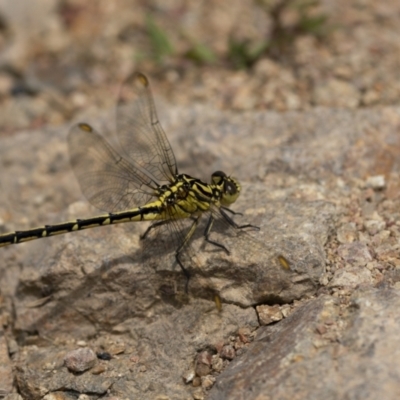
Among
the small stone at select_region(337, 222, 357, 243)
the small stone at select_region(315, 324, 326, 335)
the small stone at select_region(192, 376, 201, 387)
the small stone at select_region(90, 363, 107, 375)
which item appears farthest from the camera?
the small stone at select_region(337, 222, 357, 243)

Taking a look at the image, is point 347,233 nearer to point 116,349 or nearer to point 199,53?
point 116,349

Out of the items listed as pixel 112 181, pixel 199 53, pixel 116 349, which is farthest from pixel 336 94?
pixel 116 349

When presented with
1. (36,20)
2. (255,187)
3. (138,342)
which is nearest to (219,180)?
(255,187)

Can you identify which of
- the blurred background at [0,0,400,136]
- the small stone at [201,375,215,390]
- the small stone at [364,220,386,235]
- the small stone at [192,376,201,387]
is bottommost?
the small stone at [201,375,215,390]

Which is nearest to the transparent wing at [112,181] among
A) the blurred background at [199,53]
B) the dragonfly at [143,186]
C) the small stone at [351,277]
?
the dragonfly at [143,186]

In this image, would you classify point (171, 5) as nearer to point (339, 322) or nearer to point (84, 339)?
point (84, 339)

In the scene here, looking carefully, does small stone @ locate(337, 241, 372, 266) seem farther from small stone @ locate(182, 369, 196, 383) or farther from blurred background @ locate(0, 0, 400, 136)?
blurred background @ locate(0, 0, 400, 136)

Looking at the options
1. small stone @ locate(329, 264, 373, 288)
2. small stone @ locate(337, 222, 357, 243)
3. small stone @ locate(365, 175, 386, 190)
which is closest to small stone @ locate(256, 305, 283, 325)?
small stone @ locate(329, 264, 373, 288)
